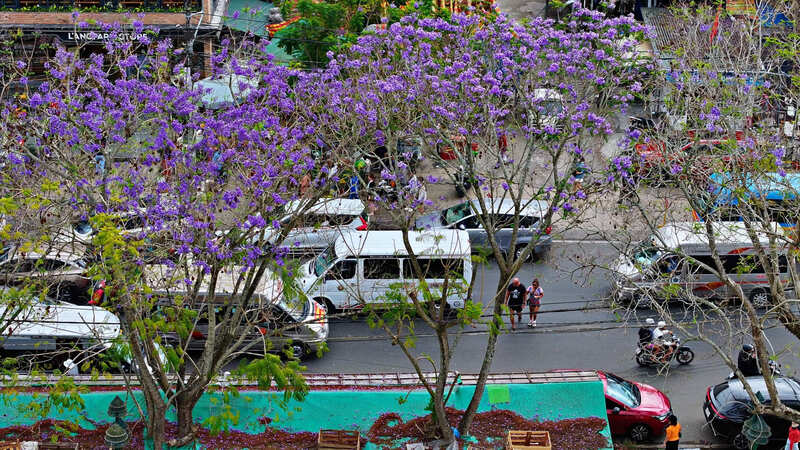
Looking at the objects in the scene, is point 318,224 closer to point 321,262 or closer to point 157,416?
point 157,416

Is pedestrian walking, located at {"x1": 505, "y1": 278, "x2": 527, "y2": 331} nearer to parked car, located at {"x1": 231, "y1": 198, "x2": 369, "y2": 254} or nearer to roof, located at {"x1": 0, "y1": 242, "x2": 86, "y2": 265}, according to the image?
parked car, located at {"x1": 231, "y1": 198, "x2": 369, "y2": 254}

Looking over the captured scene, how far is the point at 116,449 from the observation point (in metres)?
18.7

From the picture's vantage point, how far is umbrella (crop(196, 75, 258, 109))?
19.7 meters

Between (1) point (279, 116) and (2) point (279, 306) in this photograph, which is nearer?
(1) point (279, 116)

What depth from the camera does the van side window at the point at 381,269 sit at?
25.3 metres

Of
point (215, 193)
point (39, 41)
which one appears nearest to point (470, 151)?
point (215, 193)

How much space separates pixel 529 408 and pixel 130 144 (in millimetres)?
9730

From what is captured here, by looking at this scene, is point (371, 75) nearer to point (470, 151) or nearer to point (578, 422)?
point (470, 151)

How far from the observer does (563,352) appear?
25.0 metres

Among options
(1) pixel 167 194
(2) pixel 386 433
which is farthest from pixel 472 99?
(2) pixel 386 433

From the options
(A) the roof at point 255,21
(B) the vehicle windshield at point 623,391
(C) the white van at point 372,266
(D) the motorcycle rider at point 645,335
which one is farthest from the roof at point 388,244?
(A) the roof at point 255,21

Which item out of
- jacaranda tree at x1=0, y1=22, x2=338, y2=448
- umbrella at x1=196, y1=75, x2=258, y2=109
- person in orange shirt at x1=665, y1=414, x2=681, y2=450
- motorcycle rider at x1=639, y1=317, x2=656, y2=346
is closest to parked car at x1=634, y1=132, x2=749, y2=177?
motorcycle rider at x1=639, y1=317, x2=656, y2=346

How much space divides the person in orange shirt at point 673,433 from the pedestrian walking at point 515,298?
566 centimetres

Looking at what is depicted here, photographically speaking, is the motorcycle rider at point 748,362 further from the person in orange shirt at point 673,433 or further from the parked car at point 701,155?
the parked car at point 701,155
